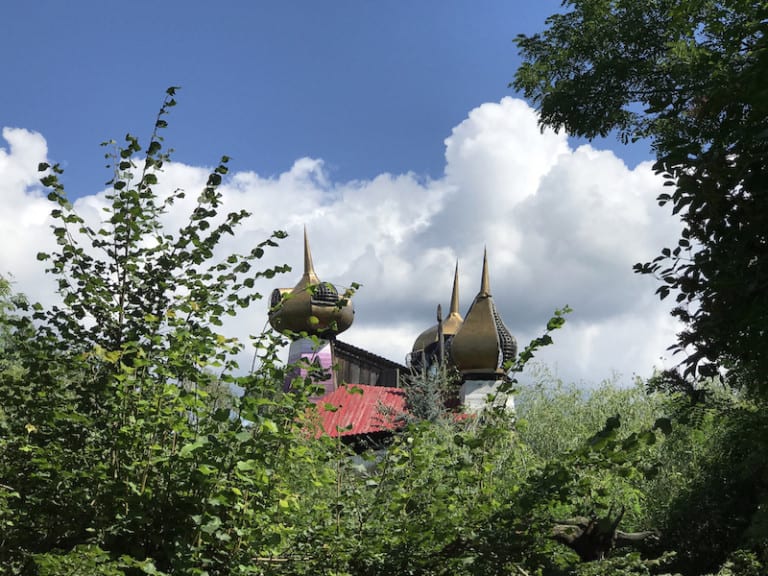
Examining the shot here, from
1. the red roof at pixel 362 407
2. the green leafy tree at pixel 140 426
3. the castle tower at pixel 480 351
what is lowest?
the green leafy tree at pixel 140 426

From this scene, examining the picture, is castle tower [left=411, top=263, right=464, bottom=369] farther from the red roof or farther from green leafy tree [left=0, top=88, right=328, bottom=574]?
green leafy tree [left=0, top=88, right=328, bottom=574]

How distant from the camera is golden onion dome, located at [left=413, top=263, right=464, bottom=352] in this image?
34750mm

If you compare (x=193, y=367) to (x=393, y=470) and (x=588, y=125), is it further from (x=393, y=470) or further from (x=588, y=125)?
(x=588, y=125)

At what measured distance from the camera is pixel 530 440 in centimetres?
2030

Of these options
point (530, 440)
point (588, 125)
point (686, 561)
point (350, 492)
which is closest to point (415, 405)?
point (530, 440)

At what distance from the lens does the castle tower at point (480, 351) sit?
87.6ft

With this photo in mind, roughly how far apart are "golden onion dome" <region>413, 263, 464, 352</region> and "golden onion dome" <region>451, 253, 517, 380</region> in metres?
6.61

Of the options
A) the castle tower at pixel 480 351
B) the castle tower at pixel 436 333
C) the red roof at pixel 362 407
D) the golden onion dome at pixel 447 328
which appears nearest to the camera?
the red roof at pixel 362 407

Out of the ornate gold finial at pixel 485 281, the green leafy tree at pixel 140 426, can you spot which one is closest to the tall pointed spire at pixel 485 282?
the ornate gold finial at pixel 485 281

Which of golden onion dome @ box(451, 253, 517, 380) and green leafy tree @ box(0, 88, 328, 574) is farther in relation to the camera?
golden onion dome @ box(451, 253, 517, 380)

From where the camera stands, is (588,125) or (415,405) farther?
(415,405)

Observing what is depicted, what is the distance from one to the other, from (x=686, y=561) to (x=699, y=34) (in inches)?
332

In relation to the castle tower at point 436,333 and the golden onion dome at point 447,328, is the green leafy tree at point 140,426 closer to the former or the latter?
the castle tower at point 436,333

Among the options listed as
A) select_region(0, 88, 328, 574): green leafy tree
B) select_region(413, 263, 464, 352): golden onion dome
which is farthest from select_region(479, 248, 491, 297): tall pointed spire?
select_region(0, 88, 328, 574): green leafy tree
